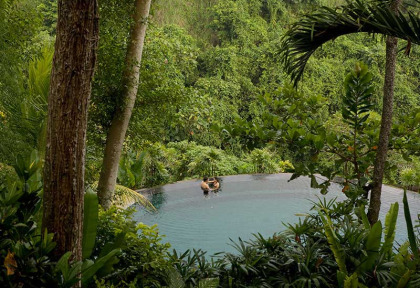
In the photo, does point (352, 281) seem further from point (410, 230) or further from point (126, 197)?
point (126, 197)

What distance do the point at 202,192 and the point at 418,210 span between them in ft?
10.9

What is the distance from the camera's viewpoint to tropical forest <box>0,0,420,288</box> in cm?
235

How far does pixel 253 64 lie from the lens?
44.2 feet

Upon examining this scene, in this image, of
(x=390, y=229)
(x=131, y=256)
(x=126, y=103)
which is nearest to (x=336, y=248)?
(x=390, y=229)

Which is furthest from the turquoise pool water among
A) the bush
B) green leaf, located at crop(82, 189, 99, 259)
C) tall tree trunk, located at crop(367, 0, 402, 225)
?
green leaf, located at crop(82, 189, 99, 259)

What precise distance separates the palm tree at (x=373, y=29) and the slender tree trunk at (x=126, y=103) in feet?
5.82

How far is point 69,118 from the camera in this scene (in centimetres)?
232

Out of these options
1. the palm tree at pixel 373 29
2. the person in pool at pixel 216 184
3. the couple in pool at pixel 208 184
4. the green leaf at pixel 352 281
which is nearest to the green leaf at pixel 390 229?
the palm tree at pixel 373 29

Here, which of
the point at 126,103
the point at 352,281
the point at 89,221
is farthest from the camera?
the point at 126,103

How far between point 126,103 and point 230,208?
10.3ft

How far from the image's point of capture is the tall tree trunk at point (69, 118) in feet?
7.42

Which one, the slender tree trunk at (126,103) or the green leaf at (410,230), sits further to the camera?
the slender tree trunk at (126,103)

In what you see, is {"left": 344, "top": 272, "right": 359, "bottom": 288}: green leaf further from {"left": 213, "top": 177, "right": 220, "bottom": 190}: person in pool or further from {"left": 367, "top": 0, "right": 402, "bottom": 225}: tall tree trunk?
{"left": 213, "top": 177, "right": 220, "bottom": 190}: person in pool

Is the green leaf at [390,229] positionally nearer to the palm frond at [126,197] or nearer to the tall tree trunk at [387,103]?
the tall tree trunk at [387,103]
